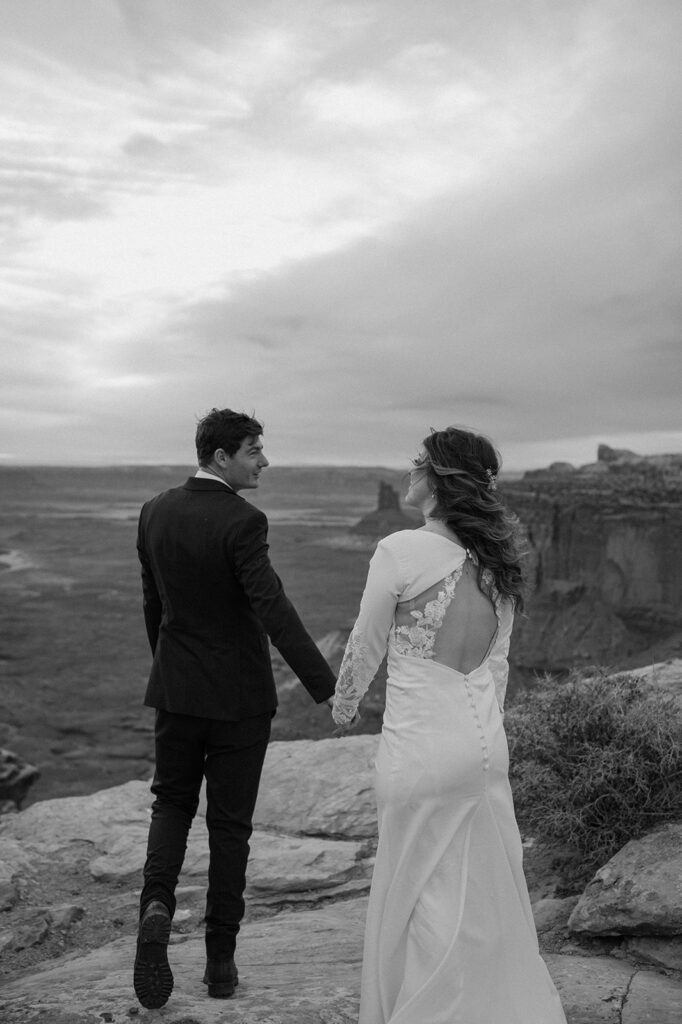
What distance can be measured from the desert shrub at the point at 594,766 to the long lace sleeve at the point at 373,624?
1.98m

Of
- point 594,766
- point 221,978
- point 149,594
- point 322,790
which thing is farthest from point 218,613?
point 322,790

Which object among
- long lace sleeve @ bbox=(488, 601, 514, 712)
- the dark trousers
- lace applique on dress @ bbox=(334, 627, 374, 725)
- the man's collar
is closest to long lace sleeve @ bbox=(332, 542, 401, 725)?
lace applique on dress @ bbox=(334, 627, 374, 725)

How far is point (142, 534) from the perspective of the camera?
4199 mm

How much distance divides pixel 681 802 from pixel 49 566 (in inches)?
5608

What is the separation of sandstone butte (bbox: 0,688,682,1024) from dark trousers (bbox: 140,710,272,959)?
38 cm

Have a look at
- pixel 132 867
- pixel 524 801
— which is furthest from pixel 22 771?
pixel 524 801

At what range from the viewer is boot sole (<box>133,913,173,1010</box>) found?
360 centimetres

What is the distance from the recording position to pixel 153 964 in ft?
11.9

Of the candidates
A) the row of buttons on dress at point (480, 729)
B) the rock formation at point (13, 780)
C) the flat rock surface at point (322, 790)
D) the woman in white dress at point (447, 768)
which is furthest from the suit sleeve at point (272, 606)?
the rock formation at point (13, 780)

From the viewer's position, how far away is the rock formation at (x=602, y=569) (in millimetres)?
68312

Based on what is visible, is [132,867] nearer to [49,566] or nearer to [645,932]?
[645,932]

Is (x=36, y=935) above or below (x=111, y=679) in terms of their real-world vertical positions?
above

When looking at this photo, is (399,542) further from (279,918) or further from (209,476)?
(279,918)

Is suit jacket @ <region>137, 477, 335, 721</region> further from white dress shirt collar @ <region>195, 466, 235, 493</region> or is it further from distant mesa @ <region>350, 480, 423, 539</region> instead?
distant mesa @ <region>350, 480, 423, 539</region>
